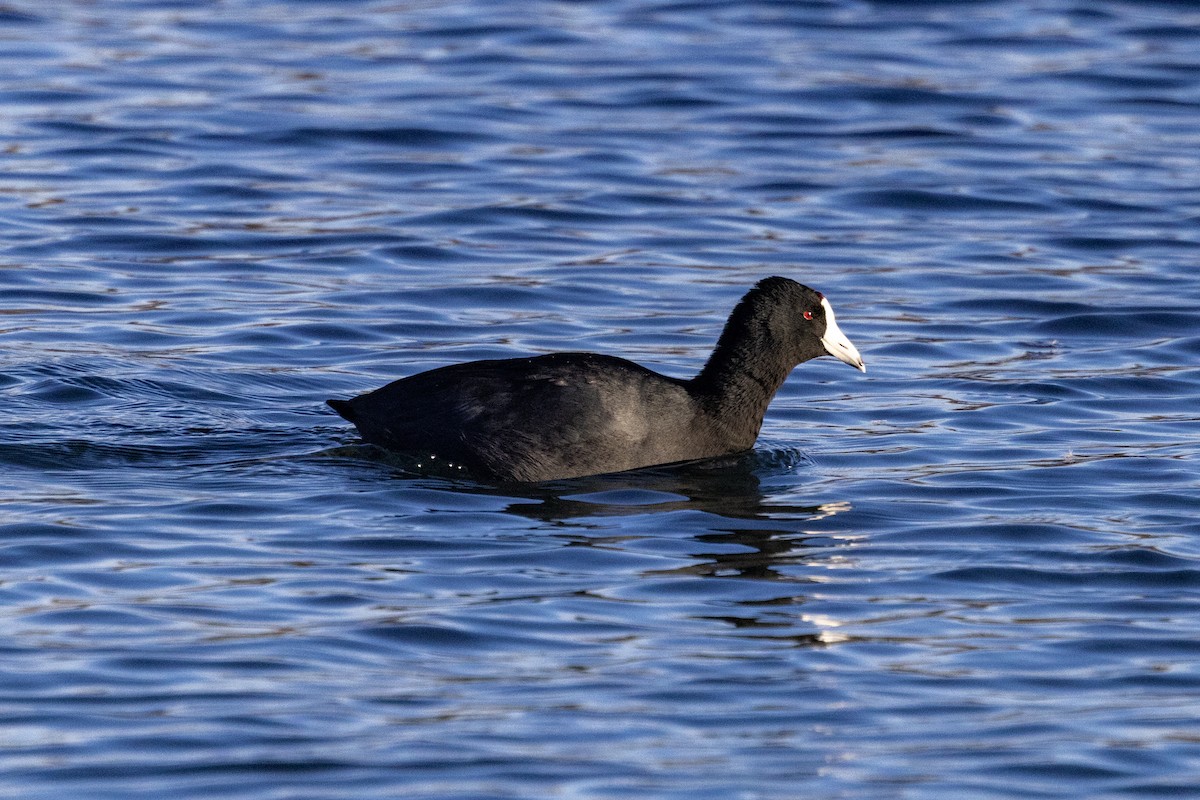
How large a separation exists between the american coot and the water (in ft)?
0.45

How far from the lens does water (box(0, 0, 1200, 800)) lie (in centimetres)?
600

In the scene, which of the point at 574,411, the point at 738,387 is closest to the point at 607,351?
the point at 738,387

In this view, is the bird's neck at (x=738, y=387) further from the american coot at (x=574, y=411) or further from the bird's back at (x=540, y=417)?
→ the bird's back at (x=540, y=417)

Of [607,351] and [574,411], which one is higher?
[574,411]

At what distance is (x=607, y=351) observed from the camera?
1138cm

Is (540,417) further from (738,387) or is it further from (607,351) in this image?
(607,351)

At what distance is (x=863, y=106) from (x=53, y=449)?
35.7ft

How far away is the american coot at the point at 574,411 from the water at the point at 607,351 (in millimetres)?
138

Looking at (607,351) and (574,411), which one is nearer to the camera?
(574,411)

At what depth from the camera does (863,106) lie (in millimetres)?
18312

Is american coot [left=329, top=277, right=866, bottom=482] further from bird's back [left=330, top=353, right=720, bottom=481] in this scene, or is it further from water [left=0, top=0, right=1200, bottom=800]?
water [left=0, top=0, right=1200, bottom=800]

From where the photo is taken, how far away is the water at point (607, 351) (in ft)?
19.7

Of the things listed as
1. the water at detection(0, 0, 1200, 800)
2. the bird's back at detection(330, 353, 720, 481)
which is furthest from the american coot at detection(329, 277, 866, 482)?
the water at detection(0, 0, 1200, 800)

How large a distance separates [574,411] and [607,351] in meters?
2.70
